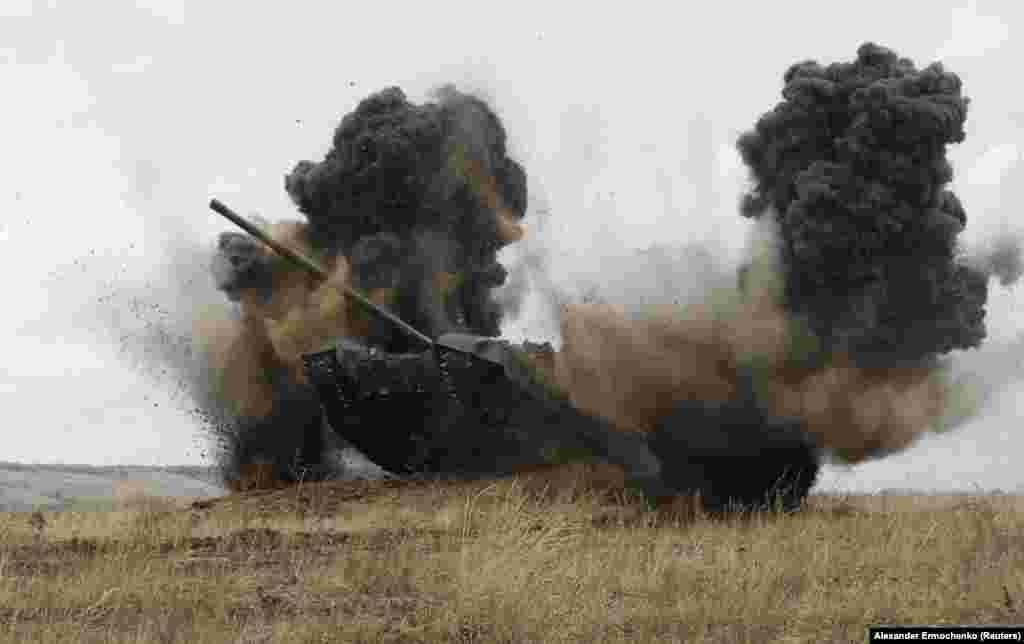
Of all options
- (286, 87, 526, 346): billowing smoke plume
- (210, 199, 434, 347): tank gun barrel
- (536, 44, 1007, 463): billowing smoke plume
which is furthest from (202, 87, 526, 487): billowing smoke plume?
(536, 44, 1007, 463): billowing smoke plume

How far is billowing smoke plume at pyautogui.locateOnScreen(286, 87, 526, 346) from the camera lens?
31.0m

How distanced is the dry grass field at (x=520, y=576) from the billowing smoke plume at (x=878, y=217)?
3.52 m

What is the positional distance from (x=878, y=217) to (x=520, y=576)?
12795 mm

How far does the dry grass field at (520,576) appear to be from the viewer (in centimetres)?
1314

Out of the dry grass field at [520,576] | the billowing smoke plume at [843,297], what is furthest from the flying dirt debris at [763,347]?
the dry grass field at [520,576]

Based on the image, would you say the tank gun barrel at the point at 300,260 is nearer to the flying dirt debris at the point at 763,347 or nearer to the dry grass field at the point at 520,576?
the flying dirt debris at the point at 763,347

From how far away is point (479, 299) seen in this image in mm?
33469

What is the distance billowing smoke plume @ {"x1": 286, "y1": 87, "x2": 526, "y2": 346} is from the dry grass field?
8167 mm

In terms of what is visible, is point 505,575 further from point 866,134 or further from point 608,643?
point 866,134

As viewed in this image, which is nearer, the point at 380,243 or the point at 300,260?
the point at 300,260

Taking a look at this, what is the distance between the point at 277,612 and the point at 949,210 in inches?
674

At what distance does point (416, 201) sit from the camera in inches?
1244

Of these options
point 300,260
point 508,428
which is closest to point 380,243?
point 300,260

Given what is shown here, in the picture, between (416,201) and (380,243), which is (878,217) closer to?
(416,201)
